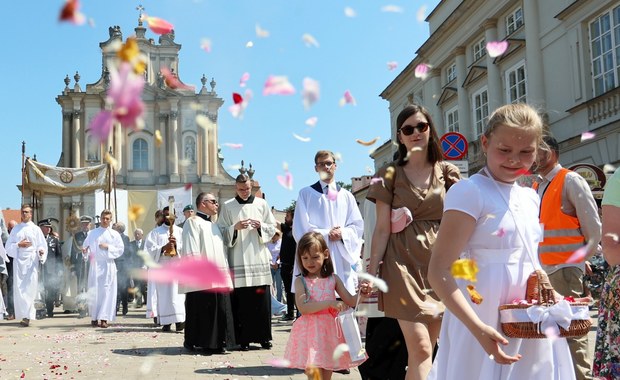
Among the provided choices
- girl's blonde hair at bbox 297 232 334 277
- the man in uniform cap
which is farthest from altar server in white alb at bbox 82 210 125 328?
girl's blonde hair at bbox 297 232 334 277

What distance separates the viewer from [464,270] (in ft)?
9.33

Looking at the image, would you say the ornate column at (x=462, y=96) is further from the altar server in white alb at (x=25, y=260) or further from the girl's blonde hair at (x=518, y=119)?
the girl's blonde hair at (x=518, y=119)

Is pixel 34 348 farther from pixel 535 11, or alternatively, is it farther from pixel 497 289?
pixel 535 11

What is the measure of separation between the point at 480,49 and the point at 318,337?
20277mm

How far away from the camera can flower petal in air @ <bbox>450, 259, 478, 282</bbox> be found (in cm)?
283

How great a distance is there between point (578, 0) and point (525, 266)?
1629 cm

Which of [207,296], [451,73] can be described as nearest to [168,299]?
[207,296]

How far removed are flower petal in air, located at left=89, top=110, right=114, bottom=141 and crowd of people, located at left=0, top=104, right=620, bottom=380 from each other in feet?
4.64

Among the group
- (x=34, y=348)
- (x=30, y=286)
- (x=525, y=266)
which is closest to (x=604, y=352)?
(x=525, y=266)

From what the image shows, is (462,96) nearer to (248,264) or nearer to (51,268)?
(51,268)

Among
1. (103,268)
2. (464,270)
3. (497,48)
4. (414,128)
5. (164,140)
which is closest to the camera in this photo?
(464,270)

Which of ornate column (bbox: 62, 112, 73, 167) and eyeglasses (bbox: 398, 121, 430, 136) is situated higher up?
ornate column (bbox: 62, 112, 73, 167)

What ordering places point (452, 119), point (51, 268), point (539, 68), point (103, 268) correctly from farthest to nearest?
point (452, 119), point (539, 68), point (51, 268), point (103, 268)

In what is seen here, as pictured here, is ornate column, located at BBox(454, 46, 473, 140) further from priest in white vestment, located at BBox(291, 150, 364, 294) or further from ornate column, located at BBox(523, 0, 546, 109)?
priest in white vestment, located at BBox(291, 150, 364, 294)
